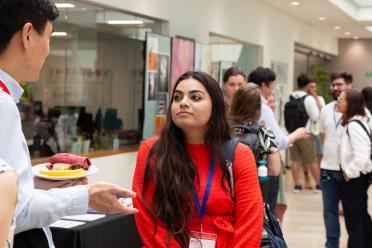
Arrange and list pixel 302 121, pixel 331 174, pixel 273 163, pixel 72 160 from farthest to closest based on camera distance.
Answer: pixel 302 121
pixel 331 174
pixel 273 163
pixel 72 160

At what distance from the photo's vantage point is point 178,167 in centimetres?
288

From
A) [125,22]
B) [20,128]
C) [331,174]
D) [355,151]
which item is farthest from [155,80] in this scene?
[20,128]

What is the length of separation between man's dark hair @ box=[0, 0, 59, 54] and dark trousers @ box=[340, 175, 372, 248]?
15.4ft

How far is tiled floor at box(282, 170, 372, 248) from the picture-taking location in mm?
7320

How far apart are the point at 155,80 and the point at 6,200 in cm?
696

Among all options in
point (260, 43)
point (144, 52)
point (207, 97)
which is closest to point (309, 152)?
point (260, 43)

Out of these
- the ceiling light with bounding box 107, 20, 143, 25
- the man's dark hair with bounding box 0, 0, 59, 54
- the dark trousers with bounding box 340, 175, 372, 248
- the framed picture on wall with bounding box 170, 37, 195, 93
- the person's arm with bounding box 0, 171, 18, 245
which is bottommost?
the dark trousers with bounding box 340, 175, 372, 248

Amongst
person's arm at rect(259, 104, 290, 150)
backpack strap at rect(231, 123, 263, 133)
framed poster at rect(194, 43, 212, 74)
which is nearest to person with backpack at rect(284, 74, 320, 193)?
framed poster at rect(194, 43, 212, 74)

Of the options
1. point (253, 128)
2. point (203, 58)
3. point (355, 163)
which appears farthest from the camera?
point (203, 58)

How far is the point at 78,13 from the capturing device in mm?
6812

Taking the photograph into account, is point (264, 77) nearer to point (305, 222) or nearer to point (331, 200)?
point (331, 200)

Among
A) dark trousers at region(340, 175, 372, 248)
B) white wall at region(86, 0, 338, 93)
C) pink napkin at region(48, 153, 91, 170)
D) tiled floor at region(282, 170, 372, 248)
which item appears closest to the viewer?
pink napkin at region(48, 153, 91, 170)

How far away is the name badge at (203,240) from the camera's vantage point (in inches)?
110

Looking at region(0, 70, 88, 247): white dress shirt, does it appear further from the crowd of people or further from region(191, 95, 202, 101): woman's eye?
region(191, 95, 202, 101): woman's eye
